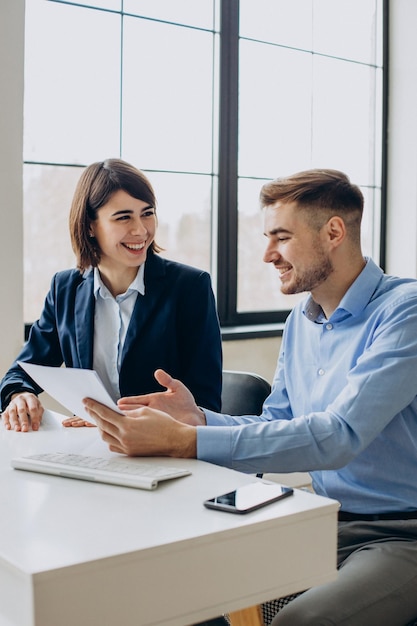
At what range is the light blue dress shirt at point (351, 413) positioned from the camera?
159cm

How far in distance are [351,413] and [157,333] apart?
771mm

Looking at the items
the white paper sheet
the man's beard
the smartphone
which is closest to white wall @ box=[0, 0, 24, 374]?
the white paper sheet

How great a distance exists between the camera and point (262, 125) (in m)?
3.96

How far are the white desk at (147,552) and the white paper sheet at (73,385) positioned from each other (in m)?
0.18

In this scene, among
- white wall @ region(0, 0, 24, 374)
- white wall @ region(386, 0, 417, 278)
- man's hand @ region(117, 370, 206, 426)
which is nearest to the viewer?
man's hand @ region(117, 370, 206, 426)

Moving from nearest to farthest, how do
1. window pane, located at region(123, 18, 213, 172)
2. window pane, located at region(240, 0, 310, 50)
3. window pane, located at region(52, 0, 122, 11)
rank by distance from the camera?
window pane, located at region(52, 0, 122, 11)
window pane, located at region(123, 18, 213, 172)
window pane, located at region(240, 0, 310, 50)

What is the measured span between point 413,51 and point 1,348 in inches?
110

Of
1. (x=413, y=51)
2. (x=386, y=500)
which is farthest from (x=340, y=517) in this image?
(x=413, y=51)

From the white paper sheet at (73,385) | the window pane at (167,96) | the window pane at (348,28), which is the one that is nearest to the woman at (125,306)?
the white paper sheet at (73,385)

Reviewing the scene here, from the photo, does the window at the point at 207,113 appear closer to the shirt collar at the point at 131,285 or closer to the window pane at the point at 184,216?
the window pane at the point at 184,216

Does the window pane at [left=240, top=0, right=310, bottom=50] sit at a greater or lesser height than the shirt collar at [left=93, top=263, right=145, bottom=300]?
greater

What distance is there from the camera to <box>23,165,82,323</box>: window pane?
318 cm

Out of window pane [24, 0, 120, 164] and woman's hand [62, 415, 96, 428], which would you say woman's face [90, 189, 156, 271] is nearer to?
woman's hand [62, 415, 96, 428]

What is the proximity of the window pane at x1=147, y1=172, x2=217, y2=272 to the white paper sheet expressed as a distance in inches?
73.3
